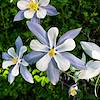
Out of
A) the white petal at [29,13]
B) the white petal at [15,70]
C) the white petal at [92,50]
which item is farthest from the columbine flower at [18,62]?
the white petal at [92,50]

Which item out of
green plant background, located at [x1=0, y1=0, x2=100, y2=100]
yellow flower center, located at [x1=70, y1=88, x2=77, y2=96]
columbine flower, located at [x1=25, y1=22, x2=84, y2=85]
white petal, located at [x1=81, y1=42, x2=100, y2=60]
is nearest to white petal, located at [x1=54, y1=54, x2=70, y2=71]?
columbine flower, located at [x1=25, y1=22, x2=84, y2=85]

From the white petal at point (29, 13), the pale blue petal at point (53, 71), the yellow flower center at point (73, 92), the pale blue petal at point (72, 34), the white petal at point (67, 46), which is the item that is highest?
the white petal at point (29, 13)

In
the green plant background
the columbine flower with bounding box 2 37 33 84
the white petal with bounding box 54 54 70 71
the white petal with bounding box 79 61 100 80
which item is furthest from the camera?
the green plant background

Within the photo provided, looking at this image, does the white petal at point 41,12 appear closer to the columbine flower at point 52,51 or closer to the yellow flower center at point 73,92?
the columbine flower at point 52,51

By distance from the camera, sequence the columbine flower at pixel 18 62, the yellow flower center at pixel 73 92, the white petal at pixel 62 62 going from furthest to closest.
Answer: the yellow flower center at pixel 73 92, the columbine flower at pixel 18 62, the white petal at pixel 62 62

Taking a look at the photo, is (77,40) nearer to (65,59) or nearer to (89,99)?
(89,99)

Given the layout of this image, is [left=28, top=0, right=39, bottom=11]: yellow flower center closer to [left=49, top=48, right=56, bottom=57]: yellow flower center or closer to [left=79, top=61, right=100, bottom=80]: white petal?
[left=49, top=48, right=56, bottom=57]: yellow flower center

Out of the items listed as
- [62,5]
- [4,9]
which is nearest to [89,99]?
[62,5]
